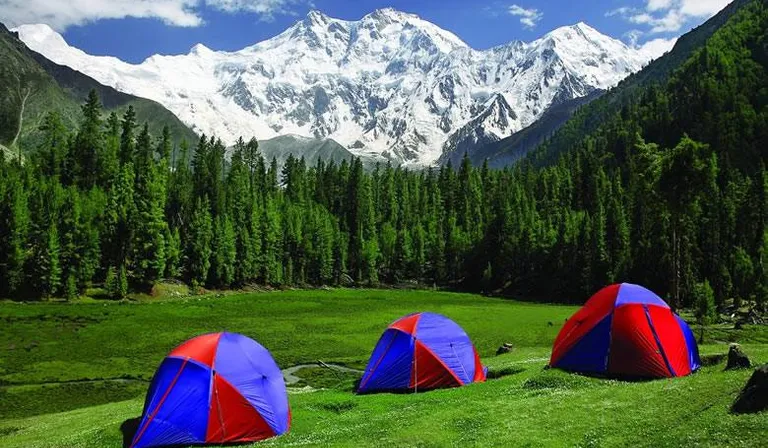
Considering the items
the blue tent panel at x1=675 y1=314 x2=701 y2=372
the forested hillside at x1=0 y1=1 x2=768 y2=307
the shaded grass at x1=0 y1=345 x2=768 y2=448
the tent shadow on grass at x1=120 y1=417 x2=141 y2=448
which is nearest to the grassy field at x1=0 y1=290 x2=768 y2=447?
the shaded grass at x1=0 y1=345 x2=768 y2=448

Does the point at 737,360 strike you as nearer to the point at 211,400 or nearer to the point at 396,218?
the point at 211,400

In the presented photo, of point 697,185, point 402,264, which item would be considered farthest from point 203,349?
point 402,264

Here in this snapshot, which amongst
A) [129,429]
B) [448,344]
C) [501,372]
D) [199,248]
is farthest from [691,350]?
[199,248]

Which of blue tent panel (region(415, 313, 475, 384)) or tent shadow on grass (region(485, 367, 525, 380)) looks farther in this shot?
tent shadow on grass (region(485, 367, 525, 380))

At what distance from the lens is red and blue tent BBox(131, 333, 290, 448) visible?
22.1m

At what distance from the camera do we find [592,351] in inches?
1048

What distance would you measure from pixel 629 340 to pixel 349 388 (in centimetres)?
1507

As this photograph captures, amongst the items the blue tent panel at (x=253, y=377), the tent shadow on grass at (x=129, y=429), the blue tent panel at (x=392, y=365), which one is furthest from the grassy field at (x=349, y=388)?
the blue tent panel at (x=392, y=365)

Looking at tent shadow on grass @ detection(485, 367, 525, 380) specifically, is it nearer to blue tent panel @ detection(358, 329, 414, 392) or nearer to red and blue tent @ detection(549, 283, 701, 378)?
red and blue tent @ detection(549, 283, 701, 378)

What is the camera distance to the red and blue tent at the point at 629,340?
25.6 meters

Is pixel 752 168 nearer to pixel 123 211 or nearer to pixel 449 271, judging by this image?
pixel 449 271

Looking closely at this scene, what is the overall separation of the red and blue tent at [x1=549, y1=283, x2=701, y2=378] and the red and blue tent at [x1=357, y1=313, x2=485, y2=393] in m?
5.08

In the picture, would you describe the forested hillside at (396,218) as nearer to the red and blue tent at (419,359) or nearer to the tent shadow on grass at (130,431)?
the red and blue tent at (419,359)

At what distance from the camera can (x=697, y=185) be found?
45750 millimetres
